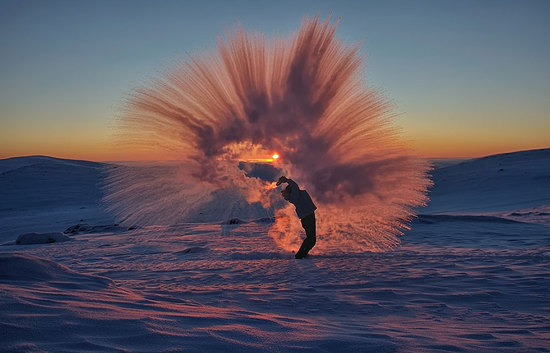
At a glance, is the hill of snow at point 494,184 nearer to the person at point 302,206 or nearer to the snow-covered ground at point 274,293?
the snow-covered ground at point 274,293

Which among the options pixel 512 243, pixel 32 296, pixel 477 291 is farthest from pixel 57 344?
pixel 512 243

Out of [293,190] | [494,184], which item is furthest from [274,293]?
[494,184]

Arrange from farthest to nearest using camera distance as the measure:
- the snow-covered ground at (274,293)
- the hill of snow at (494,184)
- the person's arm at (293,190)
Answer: the hill of snow at (494,184) → the person's arm at (293,190) → the snow-covered ground at (274,293)

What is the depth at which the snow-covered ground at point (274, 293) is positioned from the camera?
3.02 m

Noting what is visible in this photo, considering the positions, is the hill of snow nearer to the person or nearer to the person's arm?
the person

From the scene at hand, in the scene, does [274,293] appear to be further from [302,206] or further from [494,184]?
[494,184]

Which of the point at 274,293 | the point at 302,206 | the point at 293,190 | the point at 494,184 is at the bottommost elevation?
the point at 274,293

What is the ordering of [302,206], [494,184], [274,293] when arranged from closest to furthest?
1. [274,293]
2. [302,206]
3. [494,184]

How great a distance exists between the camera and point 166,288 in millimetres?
5961

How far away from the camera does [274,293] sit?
5.66 meters

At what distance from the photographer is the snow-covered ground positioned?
3023mm

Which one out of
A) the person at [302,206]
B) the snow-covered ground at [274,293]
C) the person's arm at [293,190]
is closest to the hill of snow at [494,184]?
the snow-covered ground at [274,293]

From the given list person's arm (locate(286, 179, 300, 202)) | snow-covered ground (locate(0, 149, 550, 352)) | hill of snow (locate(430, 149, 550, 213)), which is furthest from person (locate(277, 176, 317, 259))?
hill of snow (locate(430, 149, 550, 213))

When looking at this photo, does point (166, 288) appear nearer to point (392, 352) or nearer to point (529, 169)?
point (392, 352)
